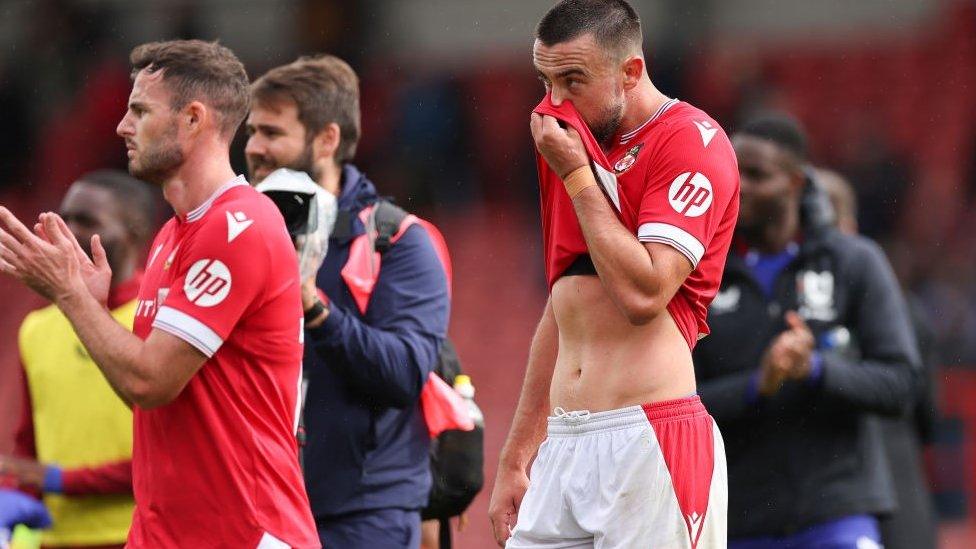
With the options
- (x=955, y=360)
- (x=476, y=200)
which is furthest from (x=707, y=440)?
(x=476, y=200)

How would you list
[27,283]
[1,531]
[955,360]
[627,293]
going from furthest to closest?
[955,360], [1,531], [27,283], [627,293]

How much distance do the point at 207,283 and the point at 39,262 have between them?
40cm

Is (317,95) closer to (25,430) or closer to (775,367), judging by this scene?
(25,430)

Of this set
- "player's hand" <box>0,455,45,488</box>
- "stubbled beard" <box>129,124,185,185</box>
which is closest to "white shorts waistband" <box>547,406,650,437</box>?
"stubbled beard" <box>129,124,185,185</box>

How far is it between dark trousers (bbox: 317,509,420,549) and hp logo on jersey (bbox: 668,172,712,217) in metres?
1.72

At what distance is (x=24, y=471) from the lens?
5.13m

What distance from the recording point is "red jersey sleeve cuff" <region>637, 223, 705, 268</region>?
368 cm

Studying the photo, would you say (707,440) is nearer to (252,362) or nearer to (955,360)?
(252,362)

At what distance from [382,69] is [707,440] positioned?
14.6m

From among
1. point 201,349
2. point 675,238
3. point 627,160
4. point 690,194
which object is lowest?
point 201,349

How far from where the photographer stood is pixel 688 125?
3.85 metres

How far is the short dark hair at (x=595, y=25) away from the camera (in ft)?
12.6

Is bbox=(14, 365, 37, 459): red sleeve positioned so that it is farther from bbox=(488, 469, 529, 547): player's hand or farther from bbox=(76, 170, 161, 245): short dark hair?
bbox=(488, 469, 529, 547): player's hand

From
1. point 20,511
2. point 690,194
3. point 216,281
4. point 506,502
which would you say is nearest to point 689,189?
point 690,194
